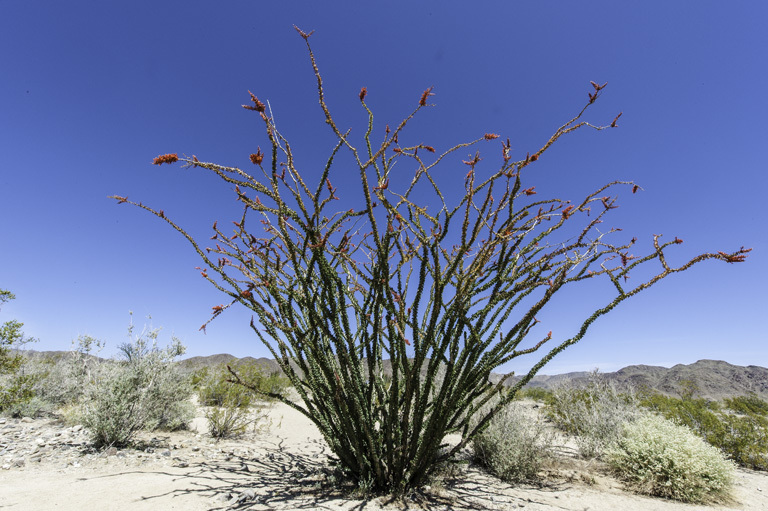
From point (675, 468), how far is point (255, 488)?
229 inches

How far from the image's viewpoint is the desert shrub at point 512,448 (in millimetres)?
5174

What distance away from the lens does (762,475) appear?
22.2ft

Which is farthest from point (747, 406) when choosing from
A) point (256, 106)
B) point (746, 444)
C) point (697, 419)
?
point (256, 106)

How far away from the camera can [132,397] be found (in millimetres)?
6000

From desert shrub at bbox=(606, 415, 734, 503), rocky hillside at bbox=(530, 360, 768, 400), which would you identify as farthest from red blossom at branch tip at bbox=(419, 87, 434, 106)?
rocky hillside at bbox=(530, 360, 768, 400)

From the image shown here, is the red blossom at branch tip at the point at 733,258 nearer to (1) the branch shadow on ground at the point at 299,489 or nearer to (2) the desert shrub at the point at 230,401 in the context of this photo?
(1) the branch shadow on ground at the point at 299,489

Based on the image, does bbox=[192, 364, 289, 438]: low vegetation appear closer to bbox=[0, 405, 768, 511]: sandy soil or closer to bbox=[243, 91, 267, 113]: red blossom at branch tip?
bbox=[0, 405, 768, 511]: sandy soil

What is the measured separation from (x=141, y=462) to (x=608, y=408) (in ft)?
30.9

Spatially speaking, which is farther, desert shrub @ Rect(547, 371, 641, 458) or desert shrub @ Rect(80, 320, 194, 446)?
desert shrub @ Rect(547, 371, 641, 458)

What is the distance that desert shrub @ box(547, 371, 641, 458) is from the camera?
6.75 meters

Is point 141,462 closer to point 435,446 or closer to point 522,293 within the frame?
point 435,446

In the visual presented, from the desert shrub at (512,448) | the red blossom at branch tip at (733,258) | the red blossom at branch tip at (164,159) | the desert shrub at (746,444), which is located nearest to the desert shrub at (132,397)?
the red blossom at branch tip at (164,159)

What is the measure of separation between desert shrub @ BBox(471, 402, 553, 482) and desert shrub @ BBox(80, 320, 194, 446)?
6.01 metres

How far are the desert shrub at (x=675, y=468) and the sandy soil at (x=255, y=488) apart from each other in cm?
26
